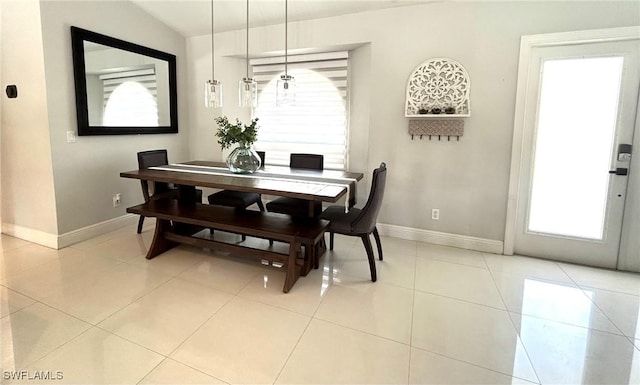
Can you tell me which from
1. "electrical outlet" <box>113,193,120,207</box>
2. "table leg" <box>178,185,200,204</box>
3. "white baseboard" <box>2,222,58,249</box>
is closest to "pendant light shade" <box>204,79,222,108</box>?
→ "table leg" <box>178,185,200,204</box>

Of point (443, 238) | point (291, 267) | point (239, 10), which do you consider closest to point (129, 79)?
point (239, 10)

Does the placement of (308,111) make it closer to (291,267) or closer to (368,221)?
(368,221)

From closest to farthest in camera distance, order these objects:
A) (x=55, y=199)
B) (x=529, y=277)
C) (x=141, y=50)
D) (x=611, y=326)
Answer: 1. (x=611, y=326)
2. (x=529, y=277)
3. (x=55, y=199)
4. (x=141, y=50)

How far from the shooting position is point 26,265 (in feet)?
9.29

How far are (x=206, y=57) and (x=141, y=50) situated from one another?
85 centimetres

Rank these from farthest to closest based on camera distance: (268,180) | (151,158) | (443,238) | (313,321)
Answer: (151,158) → (443,238) → (268,180) → (313,321)

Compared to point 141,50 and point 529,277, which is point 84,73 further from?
point 529,277

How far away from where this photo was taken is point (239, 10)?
12.3 feet

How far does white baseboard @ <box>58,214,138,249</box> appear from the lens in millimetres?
3285

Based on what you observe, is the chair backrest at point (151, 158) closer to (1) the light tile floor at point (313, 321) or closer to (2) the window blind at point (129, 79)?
(2) the window blind at point (129, 79)

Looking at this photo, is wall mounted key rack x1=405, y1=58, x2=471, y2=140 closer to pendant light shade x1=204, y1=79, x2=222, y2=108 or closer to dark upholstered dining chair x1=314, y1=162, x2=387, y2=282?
dark upholstered dining chair x1=314, y1=162, x2=387, y2=282

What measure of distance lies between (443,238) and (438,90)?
5.15 feet

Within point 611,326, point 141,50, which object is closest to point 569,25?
point 611,326

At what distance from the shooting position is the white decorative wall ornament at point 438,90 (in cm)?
322
